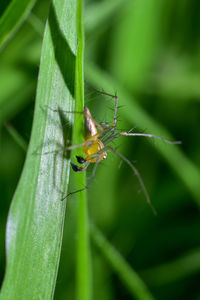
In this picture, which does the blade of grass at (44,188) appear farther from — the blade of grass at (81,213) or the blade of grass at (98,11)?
the blade of grass at (98,11)

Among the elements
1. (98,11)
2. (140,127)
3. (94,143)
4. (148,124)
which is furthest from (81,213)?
(98,11)

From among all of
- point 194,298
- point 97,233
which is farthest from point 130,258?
point 97,233

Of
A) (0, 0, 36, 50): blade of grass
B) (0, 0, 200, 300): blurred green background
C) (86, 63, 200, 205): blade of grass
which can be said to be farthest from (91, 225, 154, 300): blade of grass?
(0, 0, 36, 50): blade of grass

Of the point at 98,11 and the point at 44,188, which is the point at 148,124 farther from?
the point at 44,188

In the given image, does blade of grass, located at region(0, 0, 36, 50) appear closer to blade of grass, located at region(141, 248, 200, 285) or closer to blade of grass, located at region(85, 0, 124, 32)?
blade of grass, located at region(85, 0, 124, 32)

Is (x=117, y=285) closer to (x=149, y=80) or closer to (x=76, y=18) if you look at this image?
(x=149, y=80)

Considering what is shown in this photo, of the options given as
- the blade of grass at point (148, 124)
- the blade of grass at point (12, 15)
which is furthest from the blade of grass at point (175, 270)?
the blade of grass at point (12, 15)

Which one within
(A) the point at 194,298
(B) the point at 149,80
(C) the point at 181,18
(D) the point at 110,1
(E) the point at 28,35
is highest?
(E) the point at 28,35
